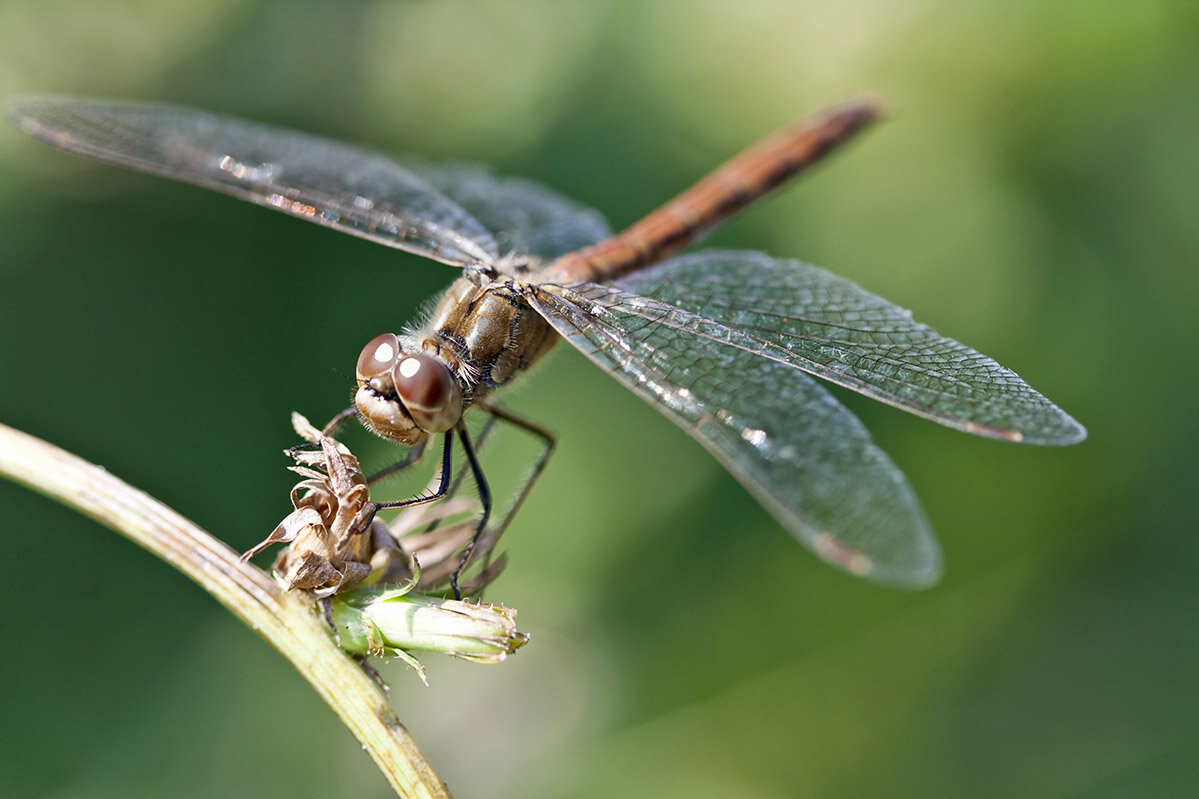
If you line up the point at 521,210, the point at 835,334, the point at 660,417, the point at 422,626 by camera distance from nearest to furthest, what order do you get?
the point at 422,626 < the point at 835,334 < the point at 521,210 < the point at 660,417

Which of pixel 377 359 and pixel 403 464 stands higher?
pixel 377 359

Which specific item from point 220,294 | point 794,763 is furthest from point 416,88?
point 794,763

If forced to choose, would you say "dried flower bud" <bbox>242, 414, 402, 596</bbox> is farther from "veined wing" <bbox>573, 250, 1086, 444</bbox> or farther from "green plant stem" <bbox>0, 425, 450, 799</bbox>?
"veined wing" <bbox>573, 250, 1086, 444</bbox>

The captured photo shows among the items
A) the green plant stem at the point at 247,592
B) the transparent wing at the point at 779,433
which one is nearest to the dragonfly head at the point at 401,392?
the transparent wing at the point at 779,433

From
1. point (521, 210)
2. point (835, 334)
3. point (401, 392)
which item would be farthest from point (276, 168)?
point (835, 334)

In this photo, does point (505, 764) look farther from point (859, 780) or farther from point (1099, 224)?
point (1099, 224)

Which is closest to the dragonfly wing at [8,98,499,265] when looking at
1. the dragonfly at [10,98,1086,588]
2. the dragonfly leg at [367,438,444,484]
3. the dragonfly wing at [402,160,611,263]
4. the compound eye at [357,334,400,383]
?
the dragonfly at [10,98,1086,588]

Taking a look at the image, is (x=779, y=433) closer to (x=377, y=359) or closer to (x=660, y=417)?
(x=377, y=359)
